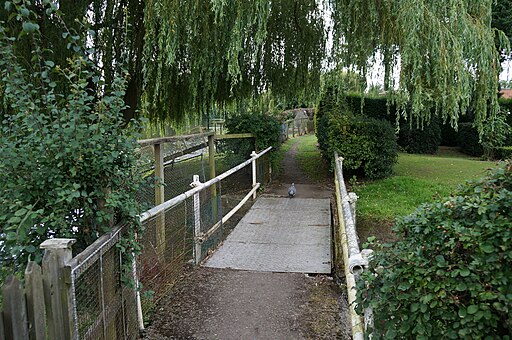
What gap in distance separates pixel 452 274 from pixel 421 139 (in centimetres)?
1798

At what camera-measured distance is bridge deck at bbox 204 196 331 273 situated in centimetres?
513

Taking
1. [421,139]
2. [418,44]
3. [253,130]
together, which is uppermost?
[418,44]

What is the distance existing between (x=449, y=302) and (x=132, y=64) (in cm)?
705

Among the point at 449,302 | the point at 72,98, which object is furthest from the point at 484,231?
the point at 72,98

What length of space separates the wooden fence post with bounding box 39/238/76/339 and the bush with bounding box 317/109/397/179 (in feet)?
31.2

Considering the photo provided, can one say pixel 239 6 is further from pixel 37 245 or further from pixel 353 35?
pixel 37 245

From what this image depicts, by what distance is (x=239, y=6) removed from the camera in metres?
6.33

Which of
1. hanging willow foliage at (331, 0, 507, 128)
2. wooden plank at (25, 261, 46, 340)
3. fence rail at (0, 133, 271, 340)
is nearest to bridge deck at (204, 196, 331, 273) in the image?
fence rail at (0, 133, 271, 340)

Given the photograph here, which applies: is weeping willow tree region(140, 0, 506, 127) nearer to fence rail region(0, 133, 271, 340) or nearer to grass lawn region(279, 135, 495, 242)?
grass lawn region(279, 135, 495, 242)

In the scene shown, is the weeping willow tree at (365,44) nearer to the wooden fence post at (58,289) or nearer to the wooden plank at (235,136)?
the wooden plank at (235,136)

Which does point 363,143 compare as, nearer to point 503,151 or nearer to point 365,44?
point 365,44

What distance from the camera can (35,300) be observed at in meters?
1.88

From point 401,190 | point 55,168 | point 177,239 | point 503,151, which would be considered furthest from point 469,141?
point 55,168

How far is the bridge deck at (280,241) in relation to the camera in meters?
5.13
